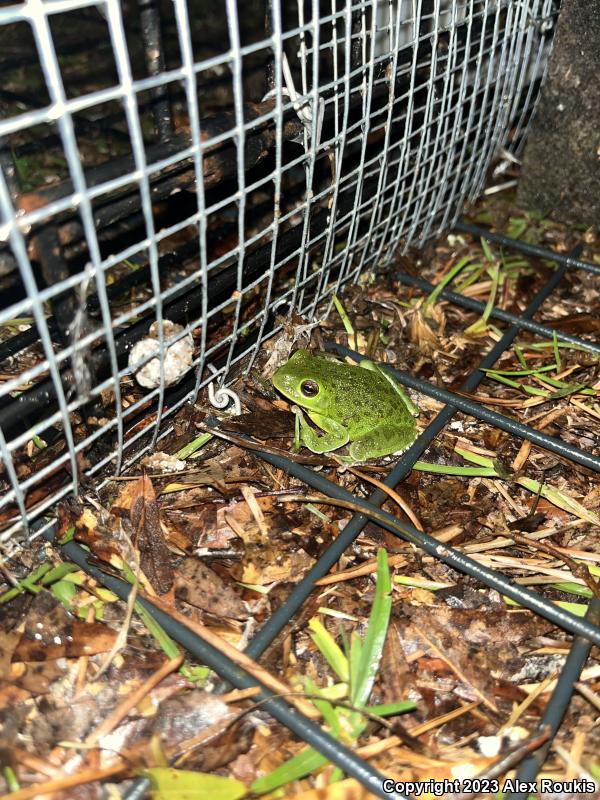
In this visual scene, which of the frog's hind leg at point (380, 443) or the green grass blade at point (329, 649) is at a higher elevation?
the frog's hind leg at point (380, 443)

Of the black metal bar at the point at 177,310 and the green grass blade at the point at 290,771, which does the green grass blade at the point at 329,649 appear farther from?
the black metal bar at the point at 177,310

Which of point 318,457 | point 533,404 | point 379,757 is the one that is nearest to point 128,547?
point 318,457

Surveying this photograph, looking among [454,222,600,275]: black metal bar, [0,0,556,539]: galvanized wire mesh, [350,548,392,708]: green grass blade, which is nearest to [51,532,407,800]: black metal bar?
[350,548,392,708]: green grass blade

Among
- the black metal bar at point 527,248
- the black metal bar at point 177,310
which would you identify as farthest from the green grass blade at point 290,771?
the black metal bar at point 527,248

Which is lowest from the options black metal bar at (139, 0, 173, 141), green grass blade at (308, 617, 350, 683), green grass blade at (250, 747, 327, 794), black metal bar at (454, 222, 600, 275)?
green grass blade at (250, 747, 327, 794)

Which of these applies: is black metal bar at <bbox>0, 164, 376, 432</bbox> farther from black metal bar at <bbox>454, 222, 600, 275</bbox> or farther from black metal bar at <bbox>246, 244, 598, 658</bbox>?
black metal bar at <bbox>454, 222, 600, 275</bbox>

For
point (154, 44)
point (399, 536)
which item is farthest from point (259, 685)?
point (154, 44)
